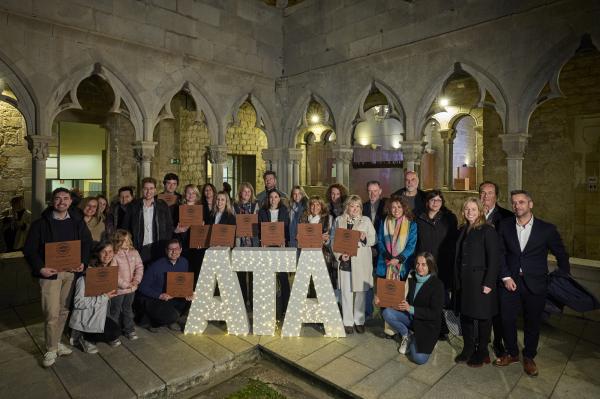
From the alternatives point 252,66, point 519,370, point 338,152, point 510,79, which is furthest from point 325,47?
point 519,370

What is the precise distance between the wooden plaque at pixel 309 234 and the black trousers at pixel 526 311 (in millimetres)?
1671

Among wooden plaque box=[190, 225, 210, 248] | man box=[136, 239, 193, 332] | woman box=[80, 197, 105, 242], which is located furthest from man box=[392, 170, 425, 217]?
woman box=[80, 197, 105, 242]

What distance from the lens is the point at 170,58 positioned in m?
5.89

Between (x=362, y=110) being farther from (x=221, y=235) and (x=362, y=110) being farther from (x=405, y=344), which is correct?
(x=405, y=344)

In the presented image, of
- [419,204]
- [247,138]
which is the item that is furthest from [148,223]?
[247,138]

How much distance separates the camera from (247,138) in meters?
11.8

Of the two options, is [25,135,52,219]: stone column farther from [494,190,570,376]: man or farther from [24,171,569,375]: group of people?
[494,190,570,376]: man

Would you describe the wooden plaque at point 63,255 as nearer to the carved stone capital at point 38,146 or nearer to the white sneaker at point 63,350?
the white sneaker at point 63,350

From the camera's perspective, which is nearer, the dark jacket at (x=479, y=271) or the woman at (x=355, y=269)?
the dark jacket at (x=479, y=271)

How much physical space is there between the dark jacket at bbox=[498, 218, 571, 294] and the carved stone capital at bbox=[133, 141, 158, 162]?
495 cm

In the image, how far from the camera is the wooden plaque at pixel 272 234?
12.7ft

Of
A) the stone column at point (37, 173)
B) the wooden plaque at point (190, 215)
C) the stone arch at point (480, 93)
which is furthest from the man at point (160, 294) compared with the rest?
the stone arch at point (480, 93)

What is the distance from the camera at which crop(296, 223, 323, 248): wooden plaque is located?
369 cm

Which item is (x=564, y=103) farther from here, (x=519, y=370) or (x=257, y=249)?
(x=257, y=249)
